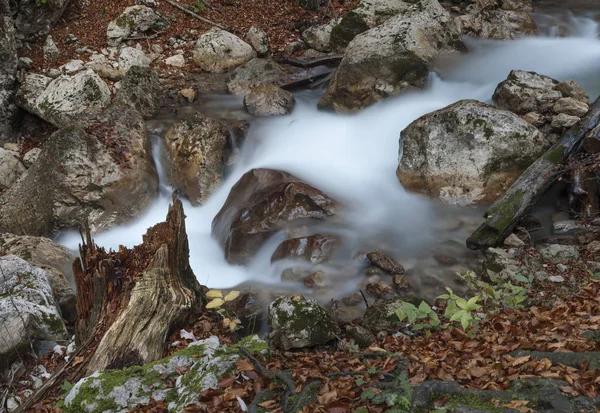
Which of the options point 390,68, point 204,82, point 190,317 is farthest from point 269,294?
point 204,82

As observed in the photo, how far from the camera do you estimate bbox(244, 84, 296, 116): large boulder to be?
11172mm

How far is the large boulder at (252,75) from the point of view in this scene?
40.6ft

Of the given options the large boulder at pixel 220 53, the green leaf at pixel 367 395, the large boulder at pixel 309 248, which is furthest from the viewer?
the large boulder at pixel 220 53

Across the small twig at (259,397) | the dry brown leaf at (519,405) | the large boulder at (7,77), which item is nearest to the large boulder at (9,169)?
the large boulder at (7,77)

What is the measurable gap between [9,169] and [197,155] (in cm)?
427

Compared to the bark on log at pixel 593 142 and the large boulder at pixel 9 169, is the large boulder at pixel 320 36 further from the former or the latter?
the bark on log at pixel 593 142

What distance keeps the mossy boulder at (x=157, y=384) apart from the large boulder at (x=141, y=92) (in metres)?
8.53

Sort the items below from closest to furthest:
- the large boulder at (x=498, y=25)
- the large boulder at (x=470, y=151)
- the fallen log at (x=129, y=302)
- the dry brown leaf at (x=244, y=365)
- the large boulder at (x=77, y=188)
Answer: the dry brown leaf at (x=244, y=365) < the fallen log at (x=129, y=302) < the large boulder at (x=470, y=151) < the large boulder at (x=77, y=188) < the large boulder at (x=498, y=25)

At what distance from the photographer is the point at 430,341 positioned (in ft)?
14.7

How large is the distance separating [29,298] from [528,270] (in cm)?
587

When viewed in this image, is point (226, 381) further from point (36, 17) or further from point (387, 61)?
point (36, 17)

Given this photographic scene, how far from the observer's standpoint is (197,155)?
973 cm

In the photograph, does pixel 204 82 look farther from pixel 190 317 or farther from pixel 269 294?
pixel 190 317

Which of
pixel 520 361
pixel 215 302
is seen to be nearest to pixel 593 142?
pixel 520 361
